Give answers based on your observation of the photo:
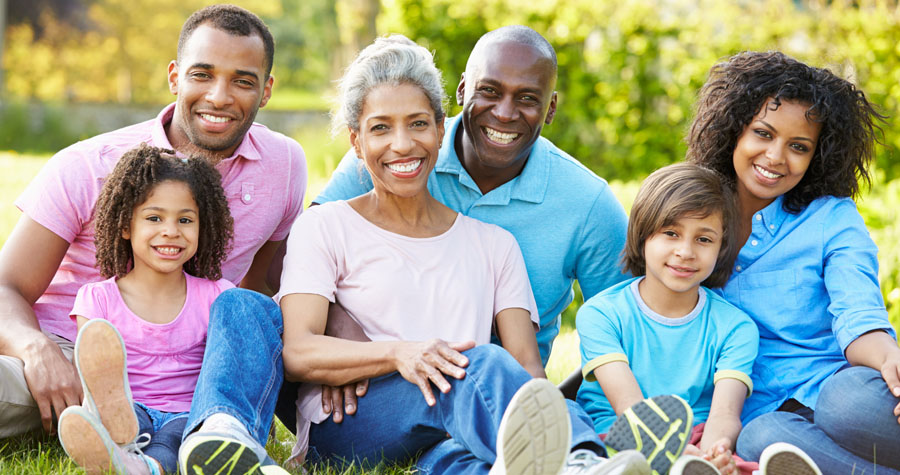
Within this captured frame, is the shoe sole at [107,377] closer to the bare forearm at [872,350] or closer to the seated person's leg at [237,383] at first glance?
the seated person's leg at [237,383]

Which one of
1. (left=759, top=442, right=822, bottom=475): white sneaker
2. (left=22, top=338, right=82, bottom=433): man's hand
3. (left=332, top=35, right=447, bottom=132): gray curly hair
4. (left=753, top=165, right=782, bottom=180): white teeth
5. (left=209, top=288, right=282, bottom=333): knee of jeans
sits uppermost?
(left=332, top=35, right=447, bottom=132): gray curly hair

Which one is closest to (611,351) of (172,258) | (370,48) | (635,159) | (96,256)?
(370,48)

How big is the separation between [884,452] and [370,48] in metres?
2.14

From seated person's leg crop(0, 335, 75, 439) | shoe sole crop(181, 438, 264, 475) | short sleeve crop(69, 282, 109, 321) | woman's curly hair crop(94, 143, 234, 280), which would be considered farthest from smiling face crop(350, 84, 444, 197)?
seated person's leg crop(0, 335, 75, 439)

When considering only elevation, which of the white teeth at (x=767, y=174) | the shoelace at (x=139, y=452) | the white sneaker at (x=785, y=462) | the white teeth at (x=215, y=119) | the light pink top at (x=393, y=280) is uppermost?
the white teeth at (x=767, y=174)

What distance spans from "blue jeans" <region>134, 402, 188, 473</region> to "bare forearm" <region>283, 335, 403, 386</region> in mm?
412

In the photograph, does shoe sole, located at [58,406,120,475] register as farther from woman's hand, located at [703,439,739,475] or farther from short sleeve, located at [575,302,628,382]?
woman's hand, located at [703,439,739,475]

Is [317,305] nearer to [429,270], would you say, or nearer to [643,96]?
[429,270]

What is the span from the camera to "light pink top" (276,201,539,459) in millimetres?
3051

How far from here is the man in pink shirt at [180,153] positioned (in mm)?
3047

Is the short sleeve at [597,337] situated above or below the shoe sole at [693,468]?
above

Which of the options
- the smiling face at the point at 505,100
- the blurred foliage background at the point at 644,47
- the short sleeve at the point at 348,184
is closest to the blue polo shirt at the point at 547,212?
the short sleeve at the point at 348,184

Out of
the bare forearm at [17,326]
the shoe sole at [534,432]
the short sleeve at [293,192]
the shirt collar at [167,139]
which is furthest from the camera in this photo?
the short sleeve at [293,192]

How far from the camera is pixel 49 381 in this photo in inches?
118
